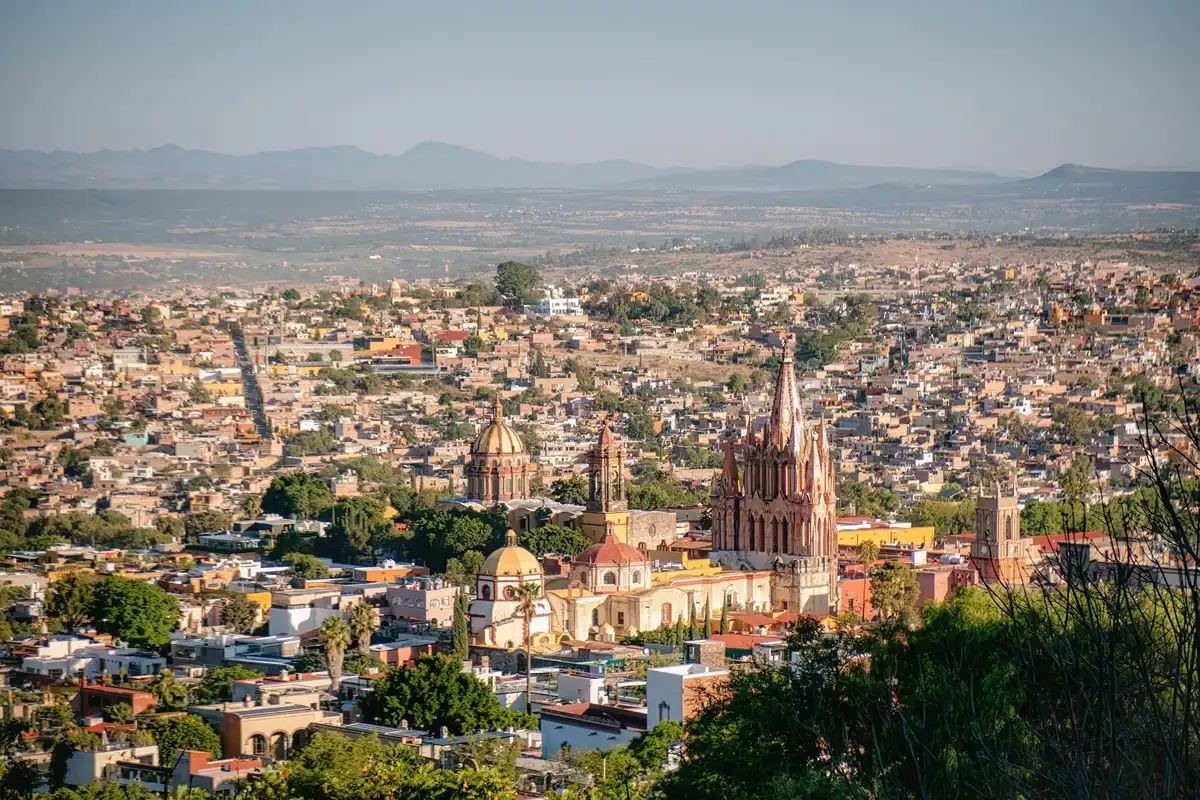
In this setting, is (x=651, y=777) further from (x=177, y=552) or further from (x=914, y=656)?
(x=177, y=552)

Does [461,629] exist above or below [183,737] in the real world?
below

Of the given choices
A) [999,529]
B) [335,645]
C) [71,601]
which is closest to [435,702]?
[335,645]

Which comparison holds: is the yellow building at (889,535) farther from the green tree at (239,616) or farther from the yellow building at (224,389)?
the yellow building at (224,389)

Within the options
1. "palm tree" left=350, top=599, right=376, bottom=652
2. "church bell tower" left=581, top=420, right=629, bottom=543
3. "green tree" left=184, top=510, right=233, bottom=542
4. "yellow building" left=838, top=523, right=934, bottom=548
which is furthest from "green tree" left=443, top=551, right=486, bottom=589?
"green tree" left=184, top=510, right=233, bottom=542

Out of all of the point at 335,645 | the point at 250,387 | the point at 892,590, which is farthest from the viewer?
the point at 250,387

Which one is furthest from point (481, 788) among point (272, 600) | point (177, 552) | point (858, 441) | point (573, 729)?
point (858, 441)

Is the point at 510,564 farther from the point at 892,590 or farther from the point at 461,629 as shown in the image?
the point at 892,590

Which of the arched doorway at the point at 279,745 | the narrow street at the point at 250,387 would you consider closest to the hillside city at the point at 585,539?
the arched doorway at the point at 279,745
